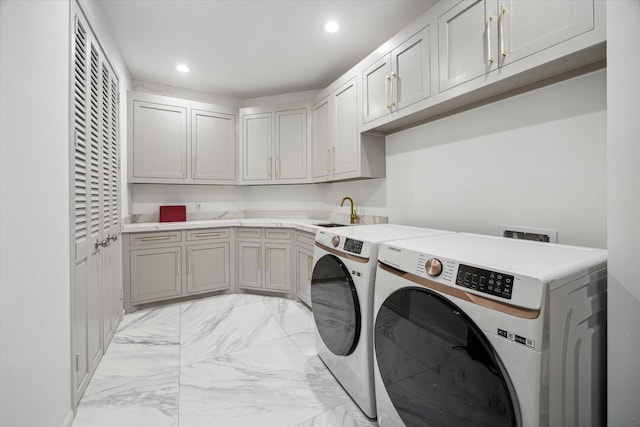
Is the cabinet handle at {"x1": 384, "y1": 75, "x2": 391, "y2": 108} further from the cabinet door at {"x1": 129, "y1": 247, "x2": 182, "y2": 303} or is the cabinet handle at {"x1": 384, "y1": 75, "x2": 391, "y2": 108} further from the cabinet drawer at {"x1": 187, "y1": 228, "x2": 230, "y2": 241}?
the cabinet door at {"x1": 129, "y1": 247, "x2": 182, "y2": 303}

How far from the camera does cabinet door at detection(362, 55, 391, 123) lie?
210 cm

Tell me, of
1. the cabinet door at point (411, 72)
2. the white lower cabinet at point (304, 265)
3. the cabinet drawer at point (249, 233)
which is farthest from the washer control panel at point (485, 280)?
the cabinet drawer at point (249, 233)

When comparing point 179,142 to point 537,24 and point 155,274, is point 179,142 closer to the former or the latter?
point 155,274

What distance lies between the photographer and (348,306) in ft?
4.87

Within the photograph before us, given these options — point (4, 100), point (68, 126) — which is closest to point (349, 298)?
point (4, 100)

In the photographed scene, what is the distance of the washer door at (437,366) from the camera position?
0.80 meters

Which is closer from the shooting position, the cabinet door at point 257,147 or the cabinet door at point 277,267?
the cabinet door at point 277,267

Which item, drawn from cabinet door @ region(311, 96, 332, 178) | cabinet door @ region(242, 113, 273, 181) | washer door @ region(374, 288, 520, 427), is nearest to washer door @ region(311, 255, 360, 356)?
washer door @ region(374, 288, 520, 427)

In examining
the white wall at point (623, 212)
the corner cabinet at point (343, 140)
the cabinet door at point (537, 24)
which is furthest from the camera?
the corner cabinet at point (343, 140)

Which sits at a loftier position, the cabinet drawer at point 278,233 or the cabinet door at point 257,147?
the cabinet door at point 257,147

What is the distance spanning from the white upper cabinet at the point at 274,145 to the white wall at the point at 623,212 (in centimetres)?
268

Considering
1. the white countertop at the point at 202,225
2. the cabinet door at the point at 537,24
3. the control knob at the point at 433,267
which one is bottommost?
the control knob at the point at 433,267

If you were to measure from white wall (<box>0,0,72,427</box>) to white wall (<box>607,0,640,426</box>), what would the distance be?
6.20ft

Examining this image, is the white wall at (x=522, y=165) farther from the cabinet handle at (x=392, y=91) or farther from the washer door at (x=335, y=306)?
the washer door at (x=335, y=306)
